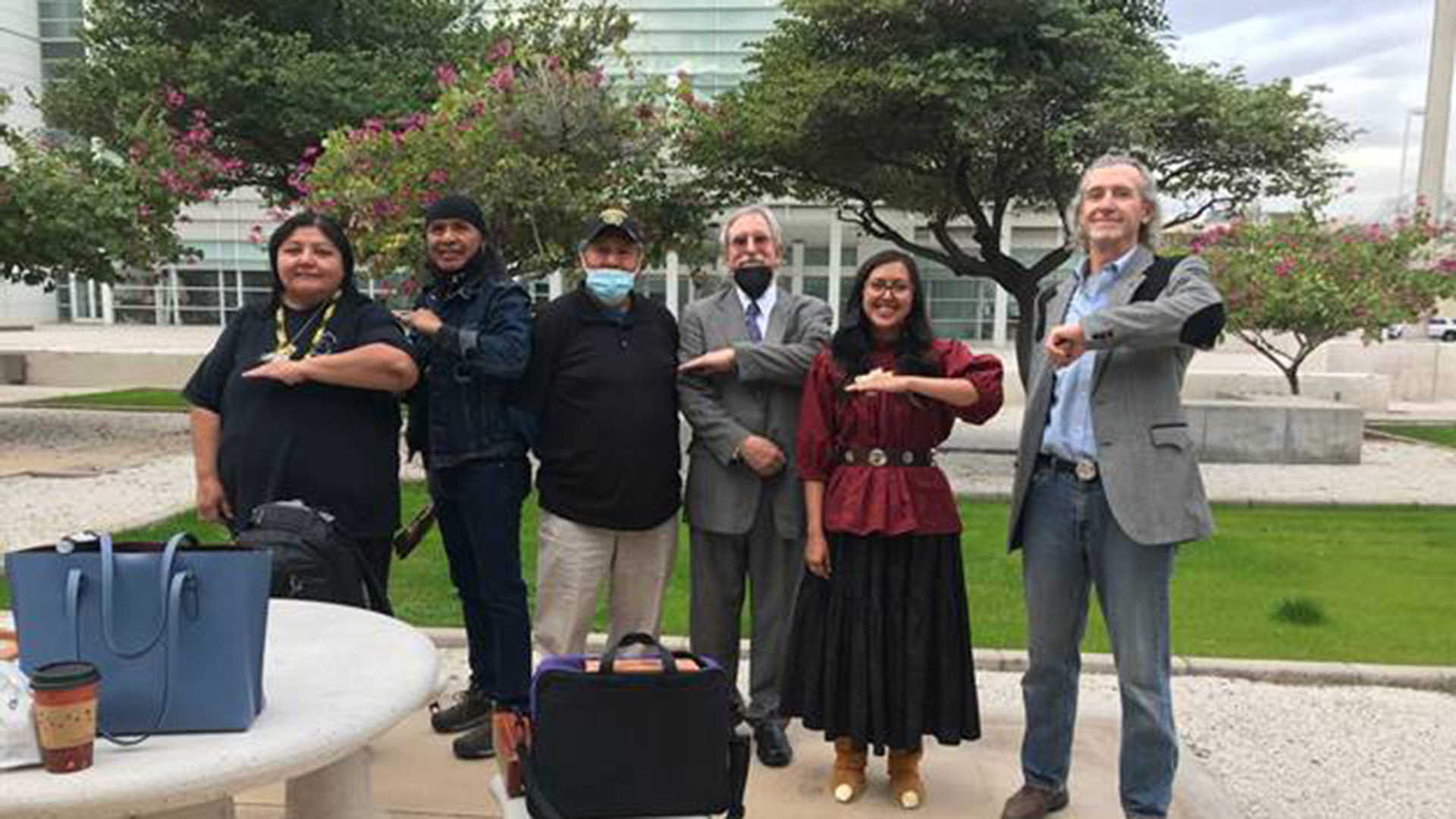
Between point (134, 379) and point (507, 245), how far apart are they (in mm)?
13974

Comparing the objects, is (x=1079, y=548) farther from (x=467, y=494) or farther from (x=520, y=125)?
(x=520, y=125)

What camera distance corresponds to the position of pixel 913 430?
339cm

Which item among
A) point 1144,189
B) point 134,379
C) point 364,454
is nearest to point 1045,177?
point 1144,189

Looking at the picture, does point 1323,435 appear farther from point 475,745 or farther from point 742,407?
point 475,745

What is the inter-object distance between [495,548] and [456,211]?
45.4 inches

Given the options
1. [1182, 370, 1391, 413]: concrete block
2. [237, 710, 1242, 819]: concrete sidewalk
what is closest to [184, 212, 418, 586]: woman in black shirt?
[237, 710, 1242, 819]: concrete sidewalk

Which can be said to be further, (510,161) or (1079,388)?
(510,161)

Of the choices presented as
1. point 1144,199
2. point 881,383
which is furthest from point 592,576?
point 1144,199

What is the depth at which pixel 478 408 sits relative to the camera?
11.6ft

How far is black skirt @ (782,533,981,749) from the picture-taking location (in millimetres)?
3377

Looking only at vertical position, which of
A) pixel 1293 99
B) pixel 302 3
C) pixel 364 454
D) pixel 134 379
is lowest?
pixel 134 379

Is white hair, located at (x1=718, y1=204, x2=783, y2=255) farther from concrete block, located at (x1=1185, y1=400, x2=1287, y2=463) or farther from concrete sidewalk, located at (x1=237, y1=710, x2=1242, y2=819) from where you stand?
concrete block, located at (x1=1185, y1=400, x2=1287, y2=463)

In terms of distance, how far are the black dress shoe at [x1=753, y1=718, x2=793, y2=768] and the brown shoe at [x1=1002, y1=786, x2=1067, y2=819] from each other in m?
0.80

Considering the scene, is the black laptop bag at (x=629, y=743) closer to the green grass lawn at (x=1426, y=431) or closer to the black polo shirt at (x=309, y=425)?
the black polo shirt at (x=309, y=425)
